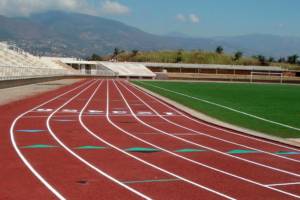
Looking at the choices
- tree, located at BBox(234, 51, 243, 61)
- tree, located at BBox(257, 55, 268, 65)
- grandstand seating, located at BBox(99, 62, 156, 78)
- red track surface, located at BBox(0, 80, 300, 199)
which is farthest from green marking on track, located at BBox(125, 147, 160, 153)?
tree, located at BBox(234, 51, 243, 61)

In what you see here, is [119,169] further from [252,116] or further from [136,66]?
[136,66]

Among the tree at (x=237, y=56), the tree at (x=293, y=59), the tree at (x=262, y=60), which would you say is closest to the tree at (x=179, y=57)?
the tree at (x=237, y=56)

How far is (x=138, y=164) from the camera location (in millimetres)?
9242

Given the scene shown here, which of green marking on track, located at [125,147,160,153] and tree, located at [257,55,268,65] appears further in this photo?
tree, located at [257,55,268,65]

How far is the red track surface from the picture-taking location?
7.34m

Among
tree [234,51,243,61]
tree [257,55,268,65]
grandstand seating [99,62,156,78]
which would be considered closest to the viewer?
grandstand seating [99,62,156,78]

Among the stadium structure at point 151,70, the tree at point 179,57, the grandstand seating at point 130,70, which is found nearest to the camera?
the stadium structure at point 151,70

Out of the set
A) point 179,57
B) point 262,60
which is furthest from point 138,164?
point 262,60

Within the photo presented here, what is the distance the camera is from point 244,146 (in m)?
11.6

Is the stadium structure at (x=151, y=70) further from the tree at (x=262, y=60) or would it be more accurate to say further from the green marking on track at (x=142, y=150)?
the green marking on track at (x=142, y=150)

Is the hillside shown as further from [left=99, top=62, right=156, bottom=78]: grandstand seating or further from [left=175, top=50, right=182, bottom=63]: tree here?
[left=99, top=62, right=156, bottom=78]: grandstand seating

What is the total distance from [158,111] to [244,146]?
861 centimetres

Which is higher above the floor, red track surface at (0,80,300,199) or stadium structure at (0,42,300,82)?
red track surface at (0,80,300,199)

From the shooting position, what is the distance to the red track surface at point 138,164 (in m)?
7.34
